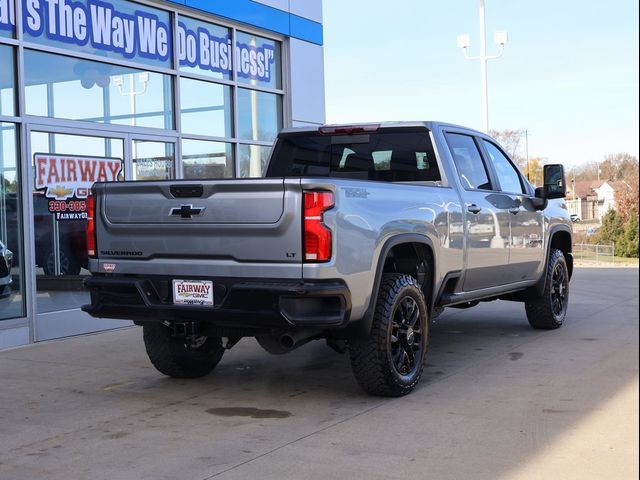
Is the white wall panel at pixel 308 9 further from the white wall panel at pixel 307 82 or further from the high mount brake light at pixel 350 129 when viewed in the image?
the high mount brake light at pixel 350 129

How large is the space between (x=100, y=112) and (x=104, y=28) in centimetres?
100

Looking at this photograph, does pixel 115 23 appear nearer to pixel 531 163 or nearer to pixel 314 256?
pixel 314 256

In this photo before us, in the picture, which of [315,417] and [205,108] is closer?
[315,417]

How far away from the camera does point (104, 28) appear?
30.6 ft

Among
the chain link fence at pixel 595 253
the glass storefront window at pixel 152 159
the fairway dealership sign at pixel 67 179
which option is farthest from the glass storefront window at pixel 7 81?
the chain link fence at pixel 595 253

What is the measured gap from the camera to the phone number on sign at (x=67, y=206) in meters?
8.69

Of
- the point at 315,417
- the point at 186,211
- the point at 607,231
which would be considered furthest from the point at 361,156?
the point at 607,231

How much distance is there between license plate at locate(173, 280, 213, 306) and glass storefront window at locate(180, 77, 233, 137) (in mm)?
5690

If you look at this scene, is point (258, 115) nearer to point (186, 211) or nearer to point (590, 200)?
point (186, 211)

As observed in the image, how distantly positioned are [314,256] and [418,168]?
83.2 inches

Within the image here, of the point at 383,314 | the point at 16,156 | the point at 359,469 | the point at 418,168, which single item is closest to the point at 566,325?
the point at 418,168

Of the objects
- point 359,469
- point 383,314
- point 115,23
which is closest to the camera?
point 359,469

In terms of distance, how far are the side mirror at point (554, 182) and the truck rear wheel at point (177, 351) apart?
3715 millimetres

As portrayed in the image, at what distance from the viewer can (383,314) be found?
17.7ft
